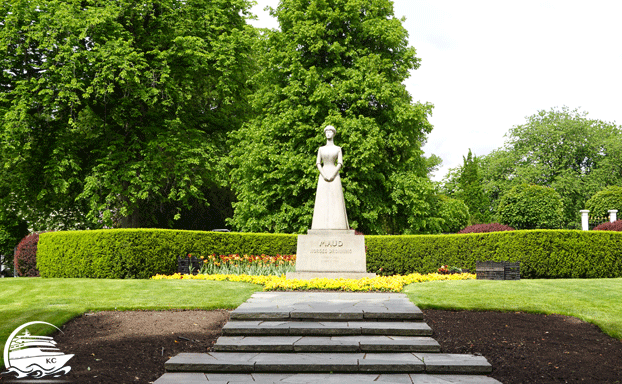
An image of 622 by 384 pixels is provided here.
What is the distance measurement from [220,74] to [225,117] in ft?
7.52

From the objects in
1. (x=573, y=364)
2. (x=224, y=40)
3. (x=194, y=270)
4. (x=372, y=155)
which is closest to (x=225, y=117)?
(x=224, y=40)

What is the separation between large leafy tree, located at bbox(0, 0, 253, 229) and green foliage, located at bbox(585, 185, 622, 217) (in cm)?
2755

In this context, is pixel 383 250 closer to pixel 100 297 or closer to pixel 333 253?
pixel 333 253

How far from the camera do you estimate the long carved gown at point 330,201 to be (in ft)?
41.8

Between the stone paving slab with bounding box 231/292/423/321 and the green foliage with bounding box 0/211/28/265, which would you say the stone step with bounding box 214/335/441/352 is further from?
the green foliage with bounding box 0/211/28/265

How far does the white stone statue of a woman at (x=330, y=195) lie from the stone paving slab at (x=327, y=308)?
3.65m

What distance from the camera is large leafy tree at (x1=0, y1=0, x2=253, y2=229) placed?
661 inches

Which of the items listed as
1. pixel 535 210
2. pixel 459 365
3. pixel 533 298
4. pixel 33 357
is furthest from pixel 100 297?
pixel 535 210

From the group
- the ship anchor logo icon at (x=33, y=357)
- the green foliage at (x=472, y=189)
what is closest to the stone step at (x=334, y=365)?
the ship anchor logo icon at (x=33, y=357)

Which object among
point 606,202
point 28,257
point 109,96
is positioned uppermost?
point 109,96

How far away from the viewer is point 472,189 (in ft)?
151

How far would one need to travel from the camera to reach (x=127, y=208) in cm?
1834

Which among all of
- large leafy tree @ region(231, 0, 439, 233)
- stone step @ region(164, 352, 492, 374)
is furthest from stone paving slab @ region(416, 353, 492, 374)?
large leafy tree @ region(231, 0, 439, 233)

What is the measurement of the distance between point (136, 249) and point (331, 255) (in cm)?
648
